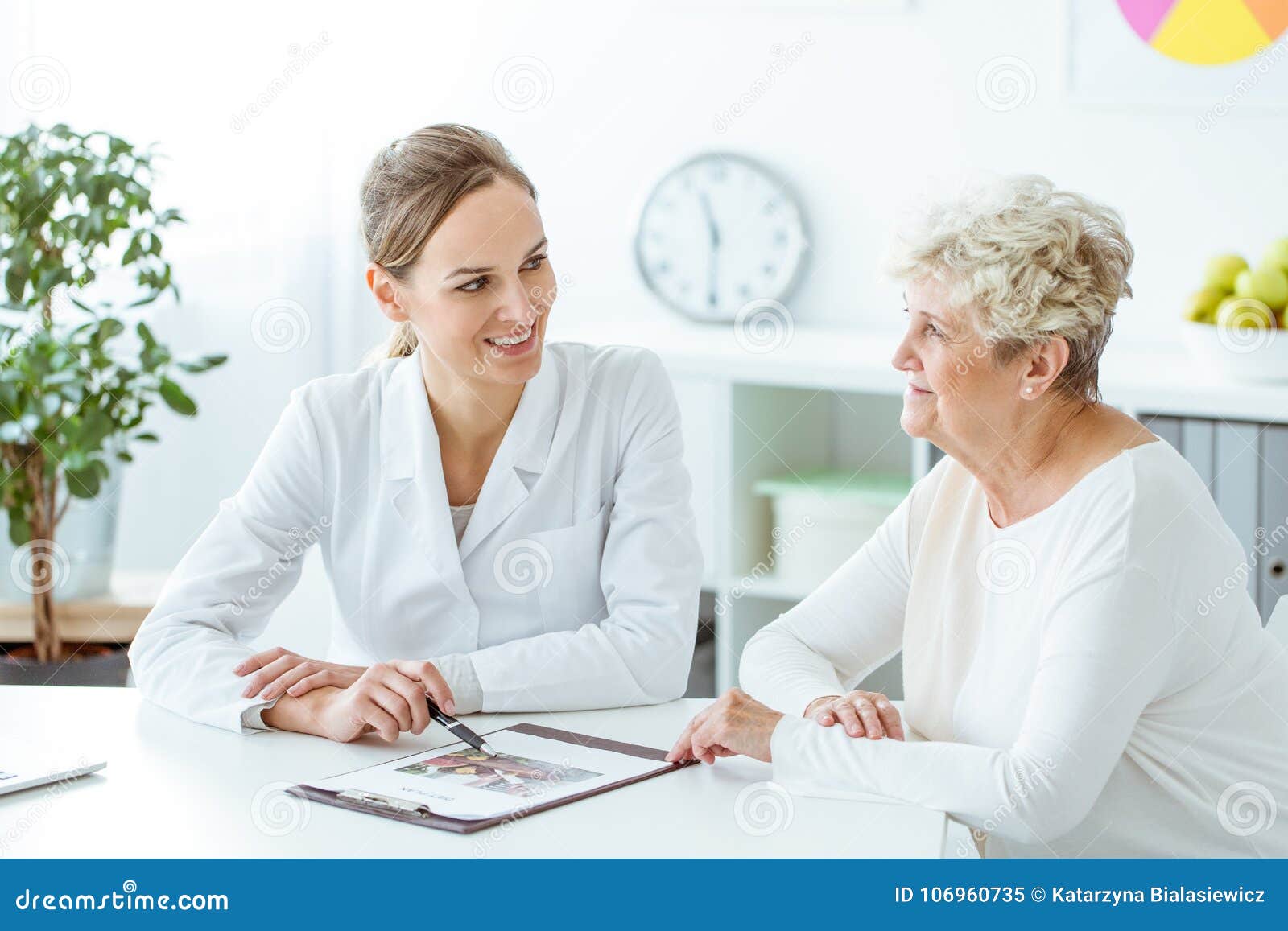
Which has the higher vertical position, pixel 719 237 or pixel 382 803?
pixel 719 237

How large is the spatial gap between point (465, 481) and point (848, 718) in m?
0.75

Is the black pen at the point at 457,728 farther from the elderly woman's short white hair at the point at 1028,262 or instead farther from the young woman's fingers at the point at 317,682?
the elderly woman's short white hair at the point at 1028,262

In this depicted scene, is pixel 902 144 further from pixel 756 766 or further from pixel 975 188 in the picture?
pixel 756 766

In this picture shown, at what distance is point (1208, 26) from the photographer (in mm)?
3217

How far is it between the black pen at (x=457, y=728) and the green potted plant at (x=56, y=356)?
60.9 inches

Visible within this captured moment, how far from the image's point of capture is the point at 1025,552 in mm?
1595

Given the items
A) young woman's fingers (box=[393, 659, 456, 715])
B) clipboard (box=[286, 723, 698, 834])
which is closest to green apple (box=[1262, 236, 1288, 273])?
clipboard (box=[286, 723, 698, 834])

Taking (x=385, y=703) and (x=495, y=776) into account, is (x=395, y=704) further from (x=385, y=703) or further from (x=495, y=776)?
(x=495, y=776)

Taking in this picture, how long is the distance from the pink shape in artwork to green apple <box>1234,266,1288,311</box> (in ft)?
2.24

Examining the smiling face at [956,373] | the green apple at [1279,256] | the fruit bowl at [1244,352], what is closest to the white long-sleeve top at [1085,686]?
the smiling face at [956,373]

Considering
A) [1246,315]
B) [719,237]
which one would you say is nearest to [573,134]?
[719,237]

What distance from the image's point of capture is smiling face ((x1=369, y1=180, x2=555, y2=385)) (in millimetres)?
1931

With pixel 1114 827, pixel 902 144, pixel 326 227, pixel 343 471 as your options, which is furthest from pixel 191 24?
pixel 1114 827
